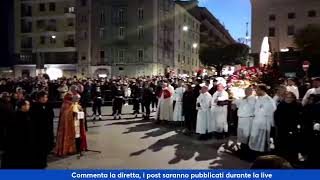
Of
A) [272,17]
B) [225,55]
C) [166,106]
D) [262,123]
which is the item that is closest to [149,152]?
[262,123]

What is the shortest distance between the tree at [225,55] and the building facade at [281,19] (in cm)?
723

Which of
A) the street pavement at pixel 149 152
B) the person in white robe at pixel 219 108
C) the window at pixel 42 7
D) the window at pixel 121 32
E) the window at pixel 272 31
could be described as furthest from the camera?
the window at pixel 272 31

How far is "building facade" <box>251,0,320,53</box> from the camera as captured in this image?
227ft

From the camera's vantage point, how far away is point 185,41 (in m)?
82.1

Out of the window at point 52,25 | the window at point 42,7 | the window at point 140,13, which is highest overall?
the window at point 42,7

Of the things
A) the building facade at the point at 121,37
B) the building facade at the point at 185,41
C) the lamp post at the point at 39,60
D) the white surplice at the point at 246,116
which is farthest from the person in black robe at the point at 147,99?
the building facade at the point at 185,41

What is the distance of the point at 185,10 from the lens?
262 ft

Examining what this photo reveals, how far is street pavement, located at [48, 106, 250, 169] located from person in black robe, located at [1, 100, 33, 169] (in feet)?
12.7

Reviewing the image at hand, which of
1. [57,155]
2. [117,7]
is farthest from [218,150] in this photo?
[117,7]

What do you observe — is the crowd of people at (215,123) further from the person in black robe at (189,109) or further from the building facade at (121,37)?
the building facade at (121,37)

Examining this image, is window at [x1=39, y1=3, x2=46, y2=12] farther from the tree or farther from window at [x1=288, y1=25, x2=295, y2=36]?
window at [x1=288, y1=25, x2=295, y2=36]

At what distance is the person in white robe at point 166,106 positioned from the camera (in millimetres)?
21078

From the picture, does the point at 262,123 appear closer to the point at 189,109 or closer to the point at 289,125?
the point at 289,125

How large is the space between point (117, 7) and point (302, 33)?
23.8 m
